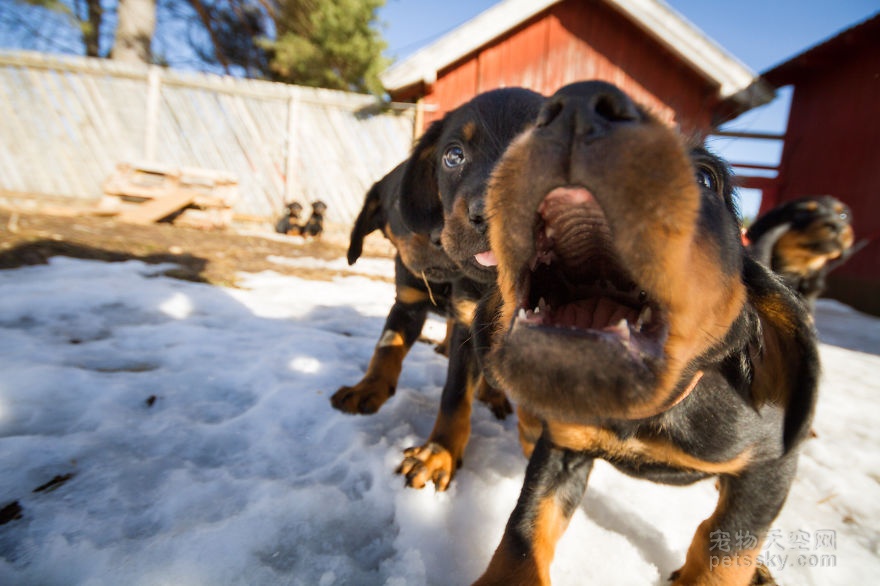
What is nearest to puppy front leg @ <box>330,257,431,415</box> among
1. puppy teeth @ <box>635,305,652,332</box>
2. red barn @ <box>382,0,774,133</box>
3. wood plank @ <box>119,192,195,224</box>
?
puppy teeth @ <box>635,305,652,332</box>

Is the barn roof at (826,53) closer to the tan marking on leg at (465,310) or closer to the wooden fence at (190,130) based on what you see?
the wooden fence at (190,130)

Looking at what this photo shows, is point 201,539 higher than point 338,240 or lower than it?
lower

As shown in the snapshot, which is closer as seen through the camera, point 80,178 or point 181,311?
point 181,311

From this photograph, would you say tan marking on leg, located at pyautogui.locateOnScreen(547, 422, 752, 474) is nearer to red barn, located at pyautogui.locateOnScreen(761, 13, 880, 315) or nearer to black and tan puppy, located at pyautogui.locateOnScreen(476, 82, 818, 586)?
black and tan puppy, located at pyautogui.locateOnScreen(476, 82, 818, 586)

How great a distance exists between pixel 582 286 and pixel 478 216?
2.16ft

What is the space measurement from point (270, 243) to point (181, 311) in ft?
14.0

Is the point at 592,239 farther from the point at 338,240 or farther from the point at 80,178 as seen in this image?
the point at 80,178

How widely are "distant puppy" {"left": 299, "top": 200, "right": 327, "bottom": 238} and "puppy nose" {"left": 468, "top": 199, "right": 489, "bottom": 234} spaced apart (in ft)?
24.1

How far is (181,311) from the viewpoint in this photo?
311 centimetres

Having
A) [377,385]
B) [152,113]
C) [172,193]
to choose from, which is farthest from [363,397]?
[152,113]

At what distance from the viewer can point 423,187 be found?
2215 millimetres

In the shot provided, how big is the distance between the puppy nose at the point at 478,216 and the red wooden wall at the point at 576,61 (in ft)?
25.7

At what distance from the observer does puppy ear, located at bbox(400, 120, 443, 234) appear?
211cm

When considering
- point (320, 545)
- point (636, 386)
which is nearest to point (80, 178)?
point (320, 545)
